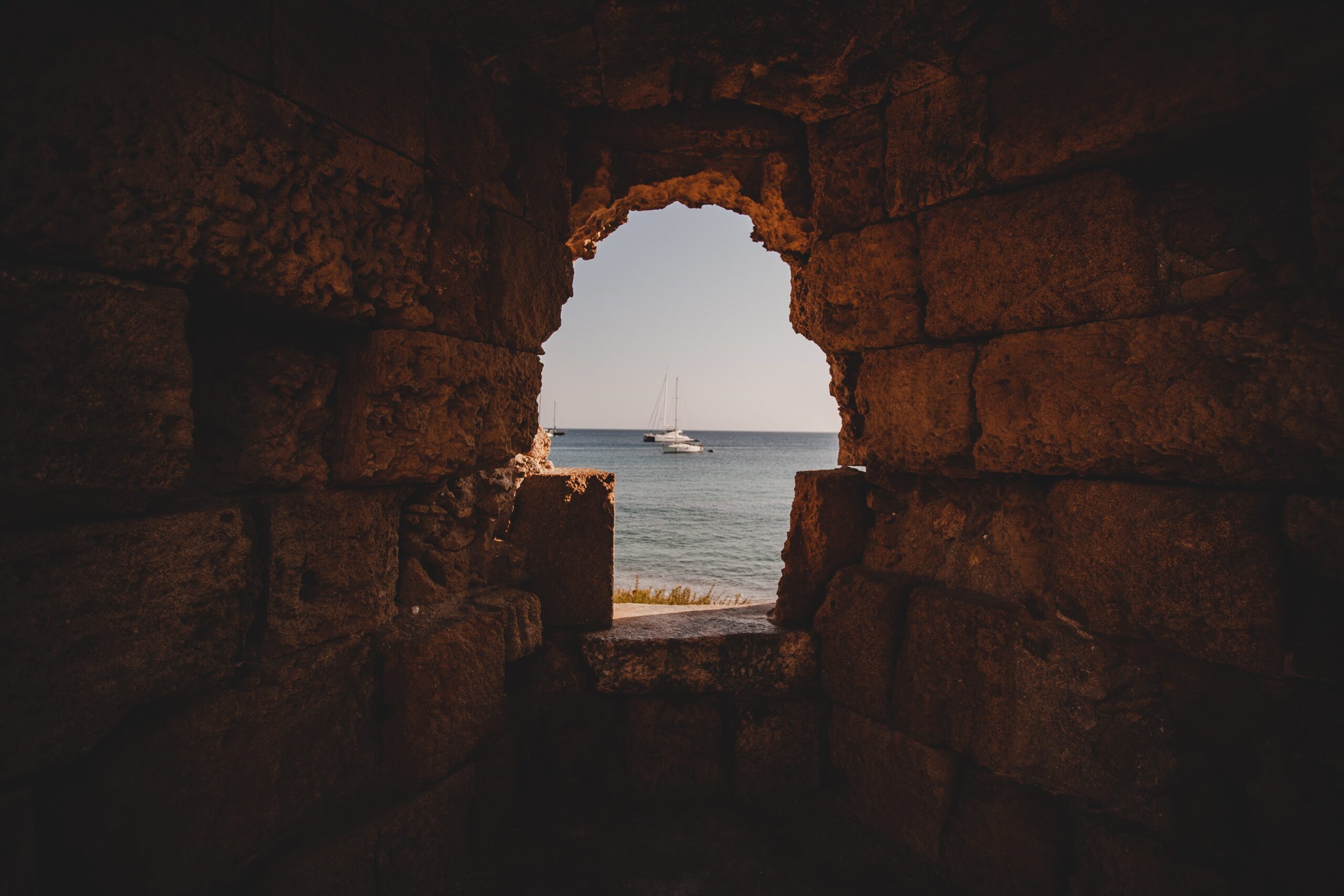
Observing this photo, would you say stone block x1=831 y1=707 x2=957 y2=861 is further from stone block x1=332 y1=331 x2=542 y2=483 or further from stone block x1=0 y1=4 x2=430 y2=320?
stone block x1=0 y1=4 x2=430 y2=320

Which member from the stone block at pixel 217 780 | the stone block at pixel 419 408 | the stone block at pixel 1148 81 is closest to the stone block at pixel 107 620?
the stone block at pixel 217 780

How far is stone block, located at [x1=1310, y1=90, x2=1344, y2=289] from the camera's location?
1705mm

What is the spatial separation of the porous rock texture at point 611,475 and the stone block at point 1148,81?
11 mm

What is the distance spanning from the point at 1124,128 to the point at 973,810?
251 centimetres

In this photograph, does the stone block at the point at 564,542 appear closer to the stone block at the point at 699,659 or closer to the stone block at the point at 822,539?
the stone block at the point at 699,659

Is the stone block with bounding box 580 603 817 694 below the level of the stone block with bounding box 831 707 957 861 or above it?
above

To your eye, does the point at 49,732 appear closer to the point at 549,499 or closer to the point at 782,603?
the point at 549,499

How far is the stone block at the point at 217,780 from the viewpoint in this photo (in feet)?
5.09

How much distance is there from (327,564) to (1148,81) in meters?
3.10

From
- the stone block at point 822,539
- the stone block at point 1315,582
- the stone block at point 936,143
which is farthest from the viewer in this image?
the stone block at point 822,539

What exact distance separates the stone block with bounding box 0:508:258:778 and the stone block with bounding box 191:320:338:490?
0.63 feet

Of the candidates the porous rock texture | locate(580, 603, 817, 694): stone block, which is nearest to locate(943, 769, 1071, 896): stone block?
the porous rock texture

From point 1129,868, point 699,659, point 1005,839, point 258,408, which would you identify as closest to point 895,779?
point 1005,839

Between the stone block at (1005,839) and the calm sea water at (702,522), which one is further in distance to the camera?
the calm sea water at (702,522)
